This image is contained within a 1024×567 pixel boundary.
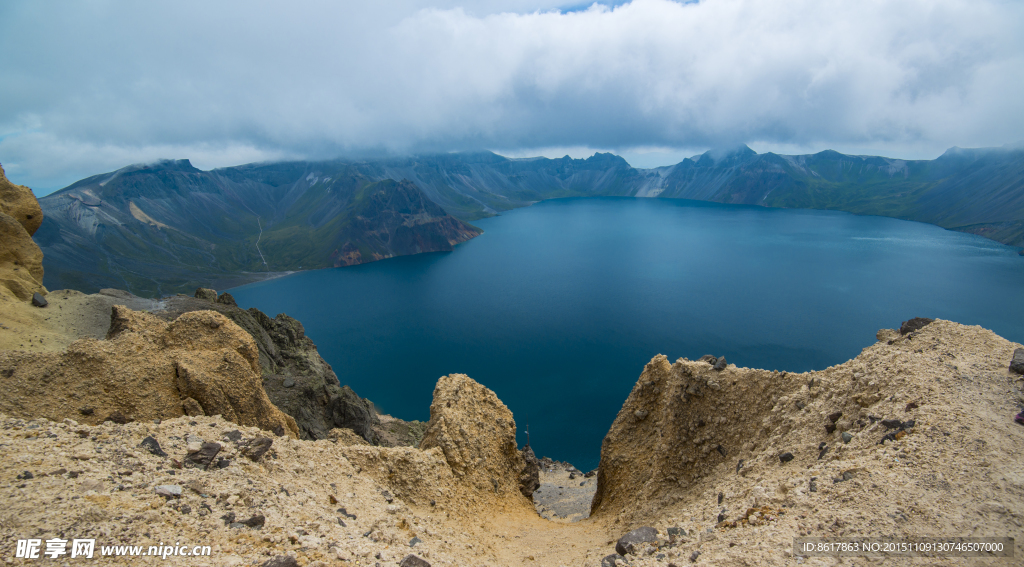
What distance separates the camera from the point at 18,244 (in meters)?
35.6

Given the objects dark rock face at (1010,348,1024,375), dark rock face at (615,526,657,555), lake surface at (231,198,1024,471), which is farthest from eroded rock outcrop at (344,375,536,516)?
lake surface at (231,198,1024,471)

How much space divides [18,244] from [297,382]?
24.8 metres

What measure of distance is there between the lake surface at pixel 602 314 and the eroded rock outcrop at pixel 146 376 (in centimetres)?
4281

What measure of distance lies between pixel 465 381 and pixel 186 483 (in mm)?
16757

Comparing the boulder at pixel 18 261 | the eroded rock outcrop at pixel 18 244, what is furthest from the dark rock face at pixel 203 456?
the eroded rock outcrop at pixel 18 244

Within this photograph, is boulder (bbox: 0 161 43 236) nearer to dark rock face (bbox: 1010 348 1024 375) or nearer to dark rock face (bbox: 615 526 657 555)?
dark rock face (bbox: 615 526 657 555)

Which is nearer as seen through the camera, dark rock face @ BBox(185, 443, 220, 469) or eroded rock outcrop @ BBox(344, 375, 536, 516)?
dark rock face @ BBox(185, 443, 220, 469)

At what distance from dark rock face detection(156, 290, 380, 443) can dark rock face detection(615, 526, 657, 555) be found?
3269 cm

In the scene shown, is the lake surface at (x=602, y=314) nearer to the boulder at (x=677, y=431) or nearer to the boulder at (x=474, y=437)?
the boulder at (x=677, y=431)

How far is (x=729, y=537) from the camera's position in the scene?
456 inches

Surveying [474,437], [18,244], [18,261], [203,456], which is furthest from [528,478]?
[18,244]

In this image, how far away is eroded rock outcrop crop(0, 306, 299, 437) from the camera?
65.1ft

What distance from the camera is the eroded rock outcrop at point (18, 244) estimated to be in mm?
33344

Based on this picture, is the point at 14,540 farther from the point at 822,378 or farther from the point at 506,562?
the point at 822,378
